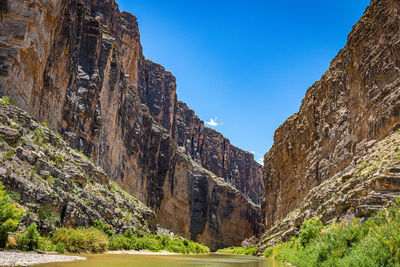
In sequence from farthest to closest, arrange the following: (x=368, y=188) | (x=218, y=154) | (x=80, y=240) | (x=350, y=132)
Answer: (x=218, y=154), (x=350, y=132), (x=368, y=188), (x=80, y=240)

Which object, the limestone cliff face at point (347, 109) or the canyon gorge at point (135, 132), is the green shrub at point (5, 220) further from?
the limestone cliff face at point (347, 109)

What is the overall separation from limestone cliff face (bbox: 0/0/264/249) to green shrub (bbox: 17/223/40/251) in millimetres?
16384

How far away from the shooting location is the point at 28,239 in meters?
15.1

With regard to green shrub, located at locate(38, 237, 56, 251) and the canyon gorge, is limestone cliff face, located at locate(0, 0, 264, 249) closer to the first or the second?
the canyon gorge

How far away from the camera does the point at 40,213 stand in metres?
19.1

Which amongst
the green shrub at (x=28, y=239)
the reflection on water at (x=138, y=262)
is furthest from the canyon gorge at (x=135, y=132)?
the reflection on water at (x=138, y=262)

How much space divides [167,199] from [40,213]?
63.6 m

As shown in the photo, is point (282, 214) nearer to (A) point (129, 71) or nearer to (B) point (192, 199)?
(B) point (192, 199)

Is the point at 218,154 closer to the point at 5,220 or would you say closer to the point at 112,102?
the point at 112,102

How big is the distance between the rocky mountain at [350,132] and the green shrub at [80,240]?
62.1 feet

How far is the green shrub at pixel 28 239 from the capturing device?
14883 millimetres

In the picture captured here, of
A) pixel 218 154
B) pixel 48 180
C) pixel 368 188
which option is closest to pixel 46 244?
pixel 48 180

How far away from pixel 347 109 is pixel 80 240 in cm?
4171

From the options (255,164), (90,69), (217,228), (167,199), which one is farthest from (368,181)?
(255,164)
